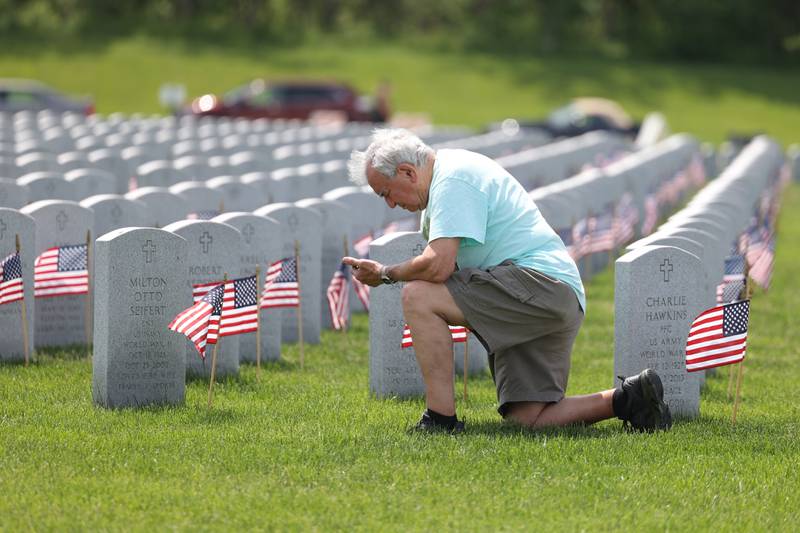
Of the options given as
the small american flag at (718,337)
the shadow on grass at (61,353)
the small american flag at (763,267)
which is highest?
the small american flag at (718,337)

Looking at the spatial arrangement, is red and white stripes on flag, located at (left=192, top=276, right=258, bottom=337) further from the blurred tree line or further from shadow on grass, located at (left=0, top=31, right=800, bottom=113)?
the blurred tree line

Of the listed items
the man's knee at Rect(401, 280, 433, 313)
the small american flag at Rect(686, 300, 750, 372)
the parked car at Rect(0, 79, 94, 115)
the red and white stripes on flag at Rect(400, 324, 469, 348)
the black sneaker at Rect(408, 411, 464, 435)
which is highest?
the man's knee at Rect(401, 280, 433, 313)

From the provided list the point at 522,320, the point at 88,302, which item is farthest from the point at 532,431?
the point at 88,302

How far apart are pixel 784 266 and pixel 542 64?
41.5 meters

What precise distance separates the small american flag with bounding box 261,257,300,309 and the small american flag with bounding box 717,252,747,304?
2.88 m

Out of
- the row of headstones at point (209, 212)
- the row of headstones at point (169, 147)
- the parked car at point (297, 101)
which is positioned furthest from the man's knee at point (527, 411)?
the parked car at point (297, 101)

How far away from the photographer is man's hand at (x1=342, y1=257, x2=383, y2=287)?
A: 7.48 metres

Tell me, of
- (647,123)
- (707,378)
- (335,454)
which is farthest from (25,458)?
(647,123)

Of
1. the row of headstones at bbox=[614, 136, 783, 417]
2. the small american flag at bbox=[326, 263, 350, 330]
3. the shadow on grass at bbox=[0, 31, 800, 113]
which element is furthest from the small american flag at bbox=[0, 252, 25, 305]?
the shadow on grass at bbox=[0, 31, 800, 113]

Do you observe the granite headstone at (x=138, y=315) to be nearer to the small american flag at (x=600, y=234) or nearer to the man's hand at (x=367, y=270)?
the man's hand at (x=367, y=270)

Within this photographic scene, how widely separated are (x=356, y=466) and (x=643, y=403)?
5.56ft

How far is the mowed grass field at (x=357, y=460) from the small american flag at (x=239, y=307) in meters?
0.43

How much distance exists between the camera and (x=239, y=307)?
28.7 ft

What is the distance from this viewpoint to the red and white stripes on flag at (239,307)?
8.70 metres
